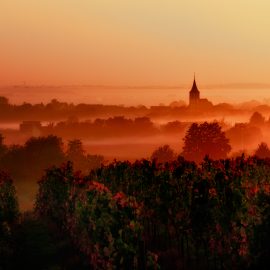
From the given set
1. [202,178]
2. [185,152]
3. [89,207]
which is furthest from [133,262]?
[185,152]

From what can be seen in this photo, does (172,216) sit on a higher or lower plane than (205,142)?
higher

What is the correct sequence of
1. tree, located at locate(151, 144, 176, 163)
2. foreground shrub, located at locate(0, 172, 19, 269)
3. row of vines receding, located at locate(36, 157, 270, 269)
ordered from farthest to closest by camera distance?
tree, located at locate(151, 144, 176, 163)
foreground shrub, located at locate(0, 172, 19, 269)
row of vines receding, located at locate(36, 157, 270, 269)

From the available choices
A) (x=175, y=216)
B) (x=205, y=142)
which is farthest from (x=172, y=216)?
(x=205, y=142)

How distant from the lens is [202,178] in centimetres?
2322

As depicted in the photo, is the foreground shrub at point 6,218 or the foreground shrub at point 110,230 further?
the foreground shrub at point 6,218

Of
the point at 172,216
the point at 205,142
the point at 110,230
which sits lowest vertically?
the point at 205,142

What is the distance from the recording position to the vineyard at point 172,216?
717 inches

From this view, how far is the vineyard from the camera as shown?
1820cm

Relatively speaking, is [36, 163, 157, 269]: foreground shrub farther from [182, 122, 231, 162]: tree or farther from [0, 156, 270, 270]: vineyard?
[182, 122, 231, 162]: tree

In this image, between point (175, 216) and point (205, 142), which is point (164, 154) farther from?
point (175, 216)

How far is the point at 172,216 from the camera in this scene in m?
23.9

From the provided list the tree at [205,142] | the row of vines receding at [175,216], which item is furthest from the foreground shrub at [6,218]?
the tree at [205,142]

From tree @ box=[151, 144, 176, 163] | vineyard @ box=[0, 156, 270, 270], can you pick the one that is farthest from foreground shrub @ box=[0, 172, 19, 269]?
tree @ box=[151, 144, 176, 163]

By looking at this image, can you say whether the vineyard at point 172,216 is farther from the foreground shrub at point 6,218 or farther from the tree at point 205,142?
the tree at point 205,142
